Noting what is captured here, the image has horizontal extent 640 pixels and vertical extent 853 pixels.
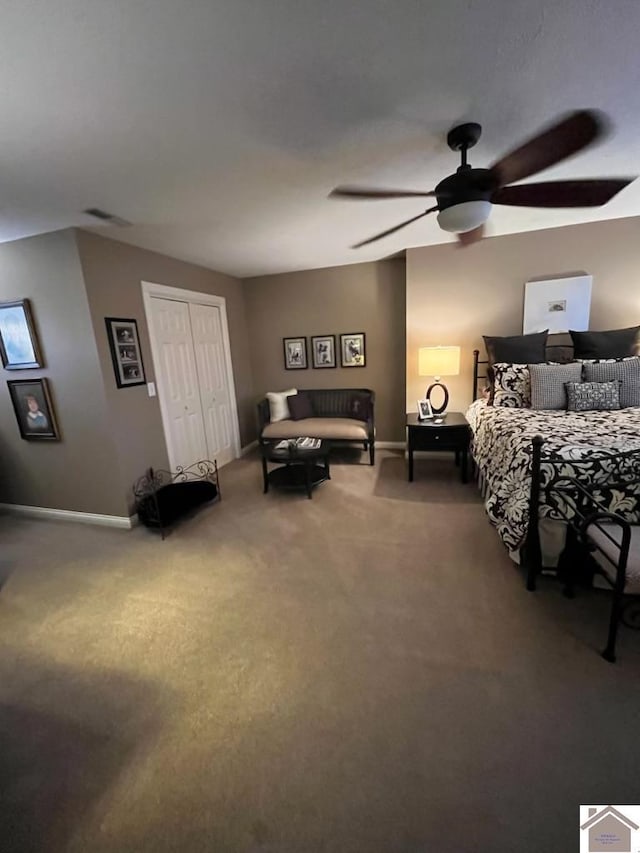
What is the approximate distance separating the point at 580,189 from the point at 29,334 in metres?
4.02

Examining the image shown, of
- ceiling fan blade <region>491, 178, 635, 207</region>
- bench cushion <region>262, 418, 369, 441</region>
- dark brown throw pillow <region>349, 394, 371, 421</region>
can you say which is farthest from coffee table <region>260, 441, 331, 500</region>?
ceiling fan blade <region>491, 178, 635, 207</region>

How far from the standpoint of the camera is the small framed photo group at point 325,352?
4.78 metres

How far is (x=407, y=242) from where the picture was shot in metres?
3.79

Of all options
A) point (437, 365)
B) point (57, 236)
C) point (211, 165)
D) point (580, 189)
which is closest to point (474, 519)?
point (437, 365)

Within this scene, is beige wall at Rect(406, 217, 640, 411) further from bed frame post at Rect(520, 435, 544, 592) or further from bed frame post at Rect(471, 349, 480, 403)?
bed frame post at Rect(520, 435, 544, 592)

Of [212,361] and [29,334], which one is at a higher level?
[29,334]

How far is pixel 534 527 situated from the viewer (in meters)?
2.05

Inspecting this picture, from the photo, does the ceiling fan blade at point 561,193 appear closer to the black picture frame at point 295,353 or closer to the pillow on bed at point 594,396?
the pillow on bed at point 594,396

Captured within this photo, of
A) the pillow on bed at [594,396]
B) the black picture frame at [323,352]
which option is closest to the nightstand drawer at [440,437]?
the pillow on bed at [594,396]

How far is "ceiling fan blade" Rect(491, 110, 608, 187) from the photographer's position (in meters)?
1.37

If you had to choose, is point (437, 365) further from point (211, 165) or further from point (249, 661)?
point (249, 661)

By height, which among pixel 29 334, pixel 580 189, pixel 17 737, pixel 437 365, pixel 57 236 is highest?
pixel 57 236

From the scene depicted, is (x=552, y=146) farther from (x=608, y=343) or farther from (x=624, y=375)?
(x=608, y=343)

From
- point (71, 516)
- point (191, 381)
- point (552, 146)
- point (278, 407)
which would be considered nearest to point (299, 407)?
point (278, 407)
